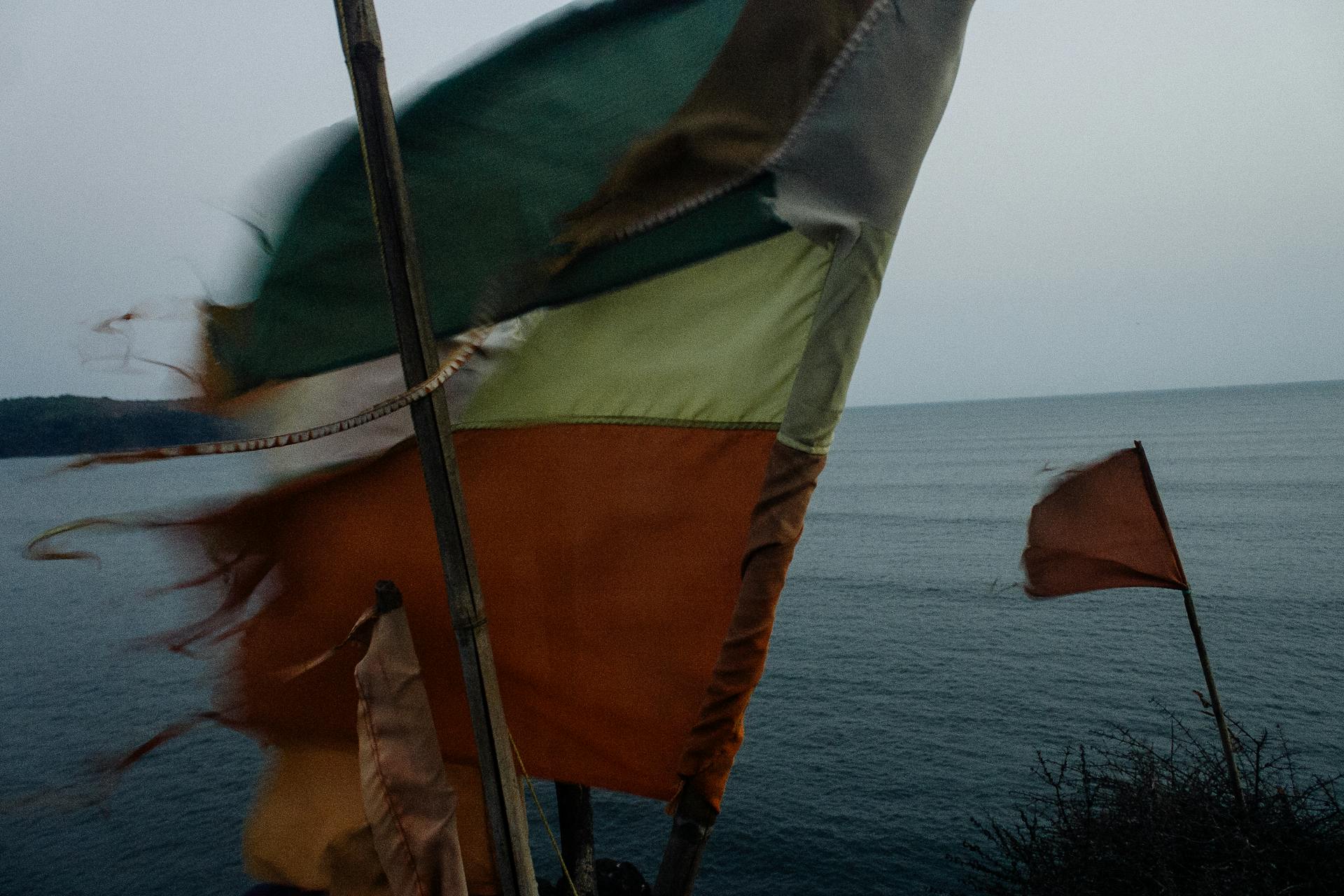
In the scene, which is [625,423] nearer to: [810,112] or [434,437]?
[434,437]

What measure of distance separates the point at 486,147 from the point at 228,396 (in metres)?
1.17

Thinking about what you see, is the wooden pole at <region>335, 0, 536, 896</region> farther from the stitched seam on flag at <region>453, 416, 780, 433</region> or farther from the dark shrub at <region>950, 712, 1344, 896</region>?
the dark shrub at <region>950, 712, 1344, 896</region>

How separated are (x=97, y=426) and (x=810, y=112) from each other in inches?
86.9

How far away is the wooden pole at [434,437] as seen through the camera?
2.34 meters

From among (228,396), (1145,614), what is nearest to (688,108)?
(228,396)

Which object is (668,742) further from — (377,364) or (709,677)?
(377,364)

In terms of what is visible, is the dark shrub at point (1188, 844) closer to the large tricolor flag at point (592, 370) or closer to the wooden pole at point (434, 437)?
the large tricolor flag at point (592, 370)

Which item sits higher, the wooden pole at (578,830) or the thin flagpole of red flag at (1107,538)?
the thin flagpole of red flag at (1107,538)

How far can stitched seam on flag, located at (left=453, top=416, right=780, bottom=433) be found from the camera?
278 cm

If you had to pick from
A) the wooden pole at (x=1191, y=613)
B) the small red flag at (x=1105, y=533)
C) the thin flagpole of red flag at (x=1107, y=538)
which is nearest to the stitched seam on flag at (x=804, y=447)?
the wooden pole at (x=1191, y=613)

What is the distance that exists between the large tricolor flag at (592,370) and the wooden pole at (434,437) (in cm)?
35

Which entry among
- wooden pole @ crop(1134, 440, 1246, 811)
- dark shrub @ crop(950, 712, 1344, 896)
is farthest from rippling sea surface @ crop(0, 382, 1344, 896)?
dark shrub @ crop(950, 712, 1344, 896)

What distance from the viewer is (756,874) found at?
62.1 ft

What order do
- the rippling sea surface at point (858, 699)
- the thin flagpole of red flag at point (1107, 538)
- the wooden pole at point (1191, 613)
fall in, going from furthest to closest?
the rippling sea surface at point (858, 699)
the thin flagpole of red flag at point (1107, 538)
the wooden pole at point (1191, 613)
